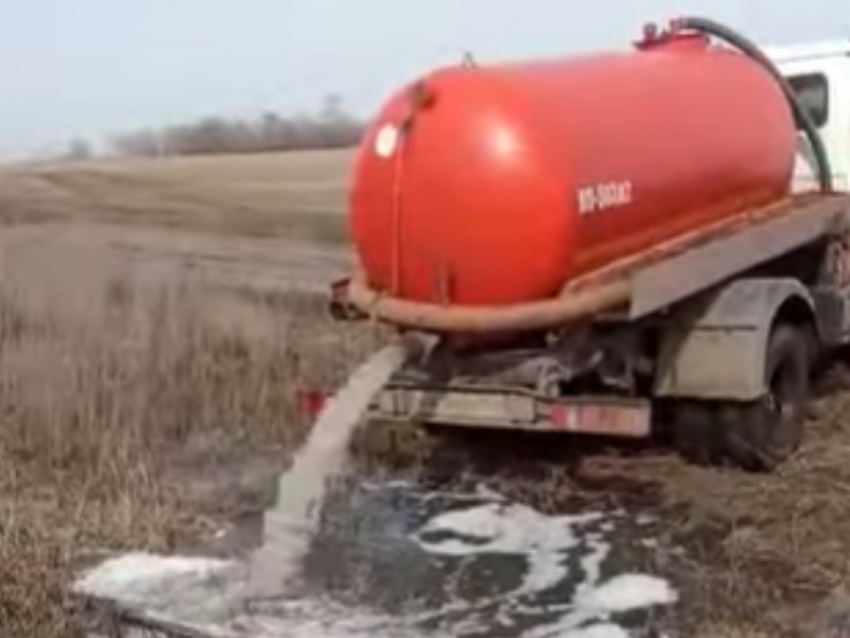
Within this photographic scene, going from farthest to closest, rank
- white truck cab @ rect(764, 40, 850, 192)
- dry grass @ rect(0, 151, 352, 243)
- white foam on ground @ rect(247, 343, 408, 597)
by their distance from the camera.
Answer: dry grass @ rect(0, 151, 352, 243) < white truck cab @ rect(764, 40, 850, 192) < white foam on ground @ rect(247, 343, 408, 597)

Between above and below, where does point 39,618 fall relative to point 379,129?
below

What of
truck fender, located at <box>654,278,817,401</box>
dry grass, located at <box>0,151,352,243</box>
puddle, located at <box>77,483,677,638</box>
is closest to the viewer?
puddle, located at <box>77,483,677,638</box>

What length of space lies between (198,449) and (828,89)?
4.45 metres

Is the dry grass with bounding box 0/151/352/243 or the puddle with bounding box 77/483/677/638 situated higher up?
the dry grass with bounding box 0/151/352/243

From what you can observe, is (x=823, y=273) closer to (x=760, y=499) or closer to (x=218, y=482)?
(x=760, y=499)

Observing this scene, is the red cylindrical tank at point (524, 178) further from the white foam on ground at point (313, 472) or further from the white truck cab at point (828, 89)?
the white truck cab at point (828, 89)

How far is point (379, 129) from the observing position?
7848 millimetres

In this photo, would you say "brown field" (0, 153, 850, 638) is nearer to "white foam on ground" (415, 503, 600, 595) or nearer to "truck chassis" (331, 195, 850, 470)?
"truck chassis" (331, 195, 850, 470)

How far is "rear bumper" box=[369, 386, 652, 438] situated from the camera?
7.71m

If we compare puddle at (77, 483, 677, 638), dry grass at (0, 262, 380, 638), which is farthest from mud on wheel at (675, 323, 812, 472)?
dry grass at (0, 262, 380, 638)

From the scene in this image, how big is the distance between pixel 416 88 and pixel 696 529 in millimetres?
2283

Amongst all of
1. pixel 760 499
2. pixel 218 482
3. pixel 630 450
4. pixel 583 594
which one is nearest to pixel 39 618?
pixel 583 594

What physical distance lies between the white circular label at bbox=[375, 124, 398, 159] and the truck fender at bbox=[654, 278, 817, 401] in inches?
62.3

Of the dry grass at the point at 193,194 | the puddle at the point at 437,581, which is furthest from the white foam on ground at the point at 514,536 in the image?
the dry grass at the point at 193,194
